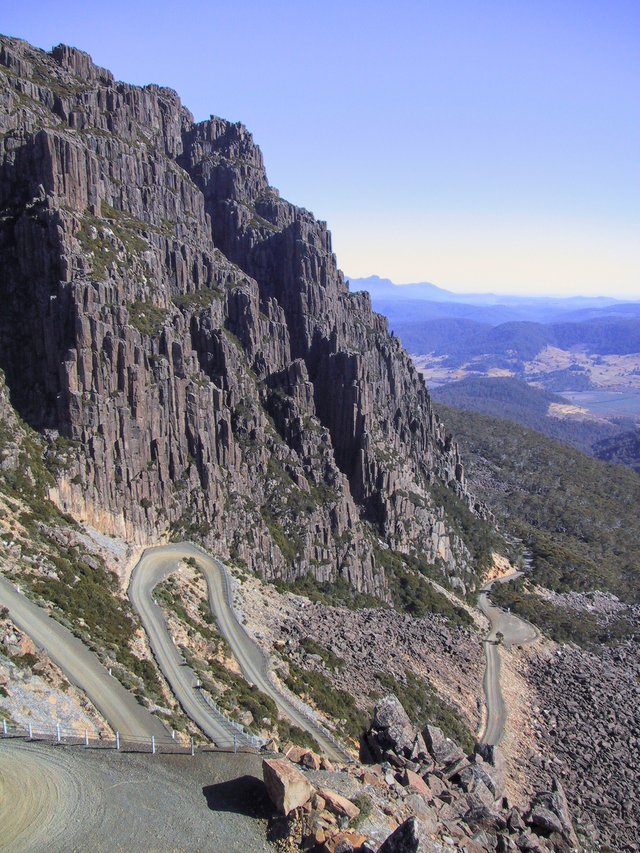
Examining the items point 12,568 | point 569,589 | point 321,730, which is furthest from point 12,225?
point 569,589

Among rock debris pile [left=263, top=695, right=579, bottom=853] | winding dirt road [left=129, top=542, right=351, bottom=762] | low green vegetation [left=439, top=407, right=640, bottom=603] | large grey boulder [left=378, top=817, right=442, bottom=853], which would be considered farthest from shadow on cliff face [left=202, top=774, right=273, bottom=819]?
low green vegetation [left=439, top=407, right=640, bottom=603]

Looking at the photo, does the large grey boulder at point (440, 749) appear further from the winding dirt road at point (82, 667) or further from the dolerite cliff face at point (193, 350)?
the dolerite cliff face at point (193, 350)

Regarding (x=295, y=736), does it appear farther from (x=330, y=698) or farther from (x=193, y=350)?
(x=193, y=350)

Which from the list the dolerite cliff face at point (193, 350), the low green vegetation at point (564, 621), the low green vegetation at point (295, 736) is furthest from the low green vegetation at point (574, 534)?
the low green vegetation at point (295, 736)

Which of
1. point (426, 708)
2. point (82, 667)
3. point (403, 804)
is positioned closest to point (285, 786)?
point (403, 804)

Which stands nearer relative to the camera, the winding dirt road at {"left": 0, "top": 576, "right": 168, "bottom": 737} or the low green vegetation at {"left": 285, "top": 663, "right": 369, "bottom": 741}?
the winding dirt road at {"left": 0, "top": 576, "right": 168, "bottom": 737}

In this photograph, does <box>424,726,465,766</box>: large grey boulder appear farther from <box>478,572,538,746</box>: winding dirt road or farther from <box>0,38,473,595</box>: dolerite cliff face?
<box>0,38,473,595</box>: dolerite cliff face
